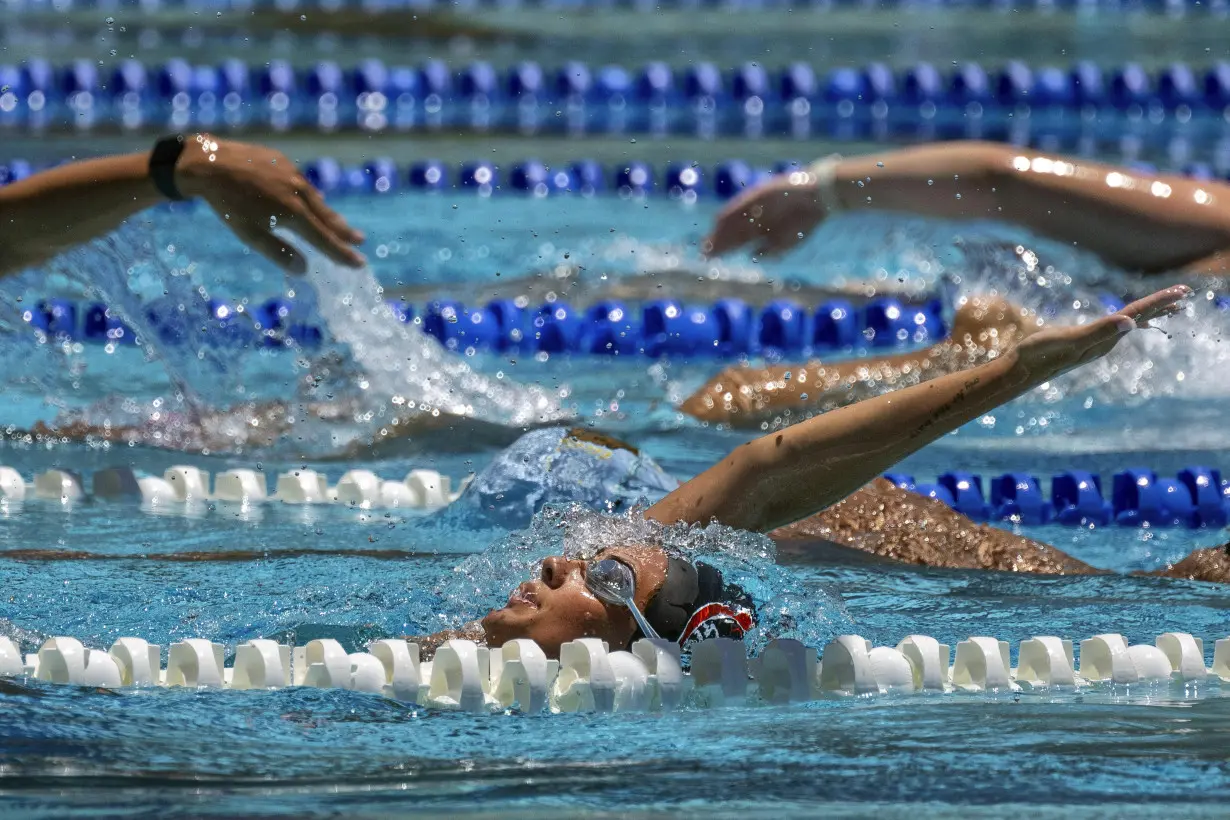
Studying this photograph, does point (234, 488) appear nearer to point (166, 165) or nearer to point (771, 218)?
point (166, 165)

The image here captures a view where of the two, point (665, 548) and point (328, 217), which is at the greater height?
point (328, 217)

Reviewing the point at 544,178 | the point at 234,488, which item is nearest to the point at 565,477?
the point at 234,488

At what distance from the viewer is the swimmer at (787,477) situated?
7.21ft

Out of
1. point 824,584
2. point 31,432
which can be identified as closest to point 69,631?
point 824,584

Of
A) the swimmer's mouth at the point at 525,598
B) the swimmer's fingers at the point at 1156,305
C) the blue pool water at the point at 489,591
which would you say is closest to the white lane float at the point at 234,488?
the blue pool water at the point at 489,591

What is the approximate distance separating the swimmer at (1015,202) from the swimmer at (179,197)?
112cm

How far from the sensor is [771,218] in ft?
13.2

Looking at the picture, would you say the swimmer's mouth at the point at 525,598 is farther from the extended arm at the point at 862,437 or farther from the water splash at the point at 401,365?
the water splash at the point at 401,365

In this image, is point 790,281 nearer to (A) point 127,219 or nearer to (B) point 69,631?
(A) point 127,219

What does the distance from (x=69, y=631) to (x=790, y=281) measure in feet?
12.4

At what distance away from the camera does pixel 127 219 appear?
3.53m

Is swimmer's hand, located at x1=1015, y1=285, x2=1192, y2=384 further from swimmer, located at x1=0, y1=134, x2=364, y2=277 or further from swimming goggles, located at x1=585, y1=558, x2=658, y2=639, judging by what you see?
swimmer, located at x1=0, y1=134, x2=364, y2=277

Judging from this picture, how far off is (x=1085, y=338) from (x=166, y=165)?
186cm

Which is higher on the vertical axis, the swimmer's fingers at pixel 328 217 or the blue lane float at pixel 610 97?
the blue lane float at pixel 610 97
